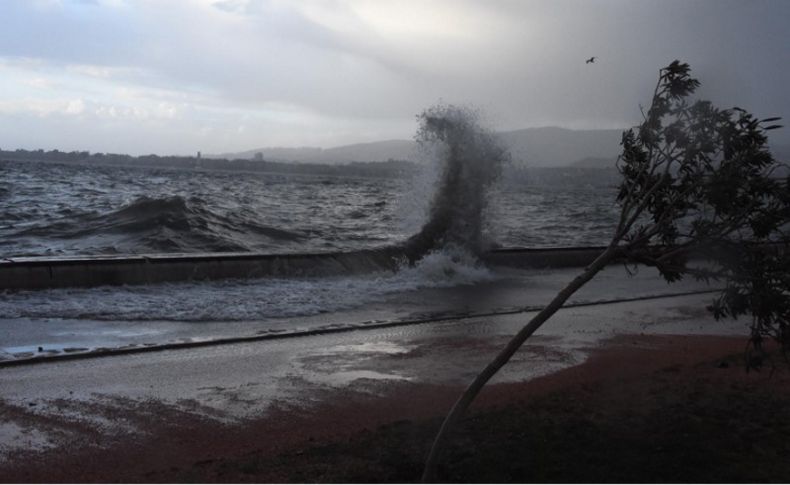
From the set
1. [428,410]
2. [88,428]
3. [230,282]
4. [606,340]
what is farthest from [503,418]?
[230,282]

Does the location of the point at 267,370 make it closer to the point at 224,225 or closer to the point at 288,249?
the point at 288,249

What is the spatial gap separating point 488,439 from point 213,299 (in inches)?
284

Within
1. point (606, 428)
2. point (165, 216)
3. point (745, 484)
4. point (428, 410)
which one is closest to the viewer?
point (745, 484)

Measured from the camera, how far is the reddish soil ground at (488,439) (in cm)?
446

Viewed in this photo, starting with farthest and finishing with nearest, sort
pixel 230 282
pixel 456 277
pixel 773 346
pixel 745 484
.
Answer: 1. pixel 456 277
2. pixel 230 282
3. pixel 773 346
4. pixel 745 484

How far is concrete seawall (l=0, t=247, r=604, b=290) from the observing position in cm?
1150

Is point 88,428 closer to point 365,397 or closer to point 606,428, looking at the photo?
point 365,397

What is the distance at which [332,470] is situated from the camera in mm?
4480

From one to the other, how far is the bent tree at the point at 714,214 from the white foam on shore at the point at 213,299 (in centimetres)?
682

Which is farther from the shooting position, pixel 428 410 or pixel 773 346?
pixel 773 346

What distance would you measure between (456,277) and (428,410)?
32.4 ft

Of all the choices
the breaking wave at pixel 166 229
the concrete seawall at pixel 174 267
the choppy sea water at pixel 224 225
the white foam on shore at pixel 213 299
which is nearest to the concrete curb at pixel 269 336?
the white foam on shore at pixel 213 299

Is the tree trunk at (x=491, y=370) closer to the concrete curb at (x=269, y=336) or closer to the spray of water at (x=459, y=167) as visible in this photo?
the concrete curb at (x=269, y=336)

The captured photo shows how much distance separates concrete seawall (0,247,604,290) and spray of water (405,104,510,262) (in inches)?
114
